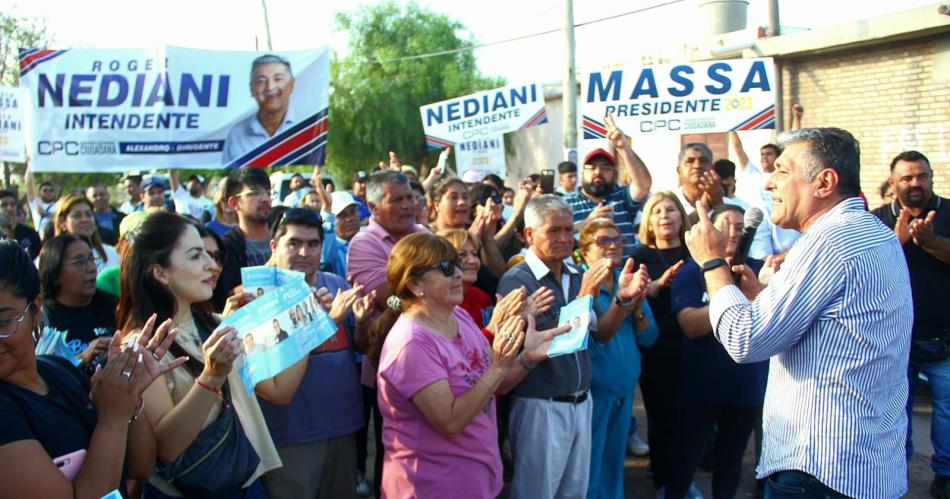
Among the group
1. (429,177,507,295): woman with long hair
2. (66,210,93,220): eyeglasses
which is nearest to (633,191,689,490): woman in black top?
(429,177,507,295): woman with long hair

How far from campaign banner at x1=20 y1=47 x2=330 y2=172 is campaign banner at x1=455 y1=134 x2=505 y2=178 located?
3.29 m

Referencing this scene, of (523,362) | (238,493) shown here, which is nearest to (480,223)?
(523,362)

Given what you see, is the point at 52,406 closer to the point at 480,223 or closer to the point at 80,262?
the point at 80,262

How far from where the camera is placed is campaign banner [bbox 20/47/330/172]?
6402 millimetres

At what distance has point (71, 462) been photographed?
76.0 inches

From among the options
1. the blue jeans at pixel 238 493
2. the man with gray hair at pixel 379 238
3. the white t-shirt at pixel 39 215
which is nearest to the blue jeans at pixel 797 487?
the blue jeans at pixel 238 493

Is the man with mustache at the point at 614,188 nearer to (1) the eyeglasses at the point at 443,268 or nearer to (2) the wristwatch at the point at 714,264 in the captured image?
(1) the eyeglasses at the point at 443,268

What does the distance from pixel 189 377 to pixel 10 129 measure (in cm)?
706

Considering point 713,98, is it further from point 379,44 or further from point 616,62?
point 379,44

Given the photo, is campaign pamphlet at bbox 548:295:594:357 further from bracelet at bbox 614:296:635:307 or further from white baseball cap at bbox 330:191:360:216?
white baseball cap at bbox 330:191:360:216

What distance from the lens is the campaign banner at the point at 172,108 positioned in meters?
6.40

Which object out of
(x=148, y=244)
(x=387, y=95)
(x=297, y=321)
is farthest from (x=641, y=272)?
(x=387, y=95)

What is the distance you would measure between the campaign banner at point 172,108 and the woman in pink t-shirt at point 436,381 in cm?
404

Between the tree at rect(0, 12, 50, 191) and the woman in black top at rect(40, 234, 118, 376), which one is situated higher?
the tree at rect(0, 12, 50, 191)
